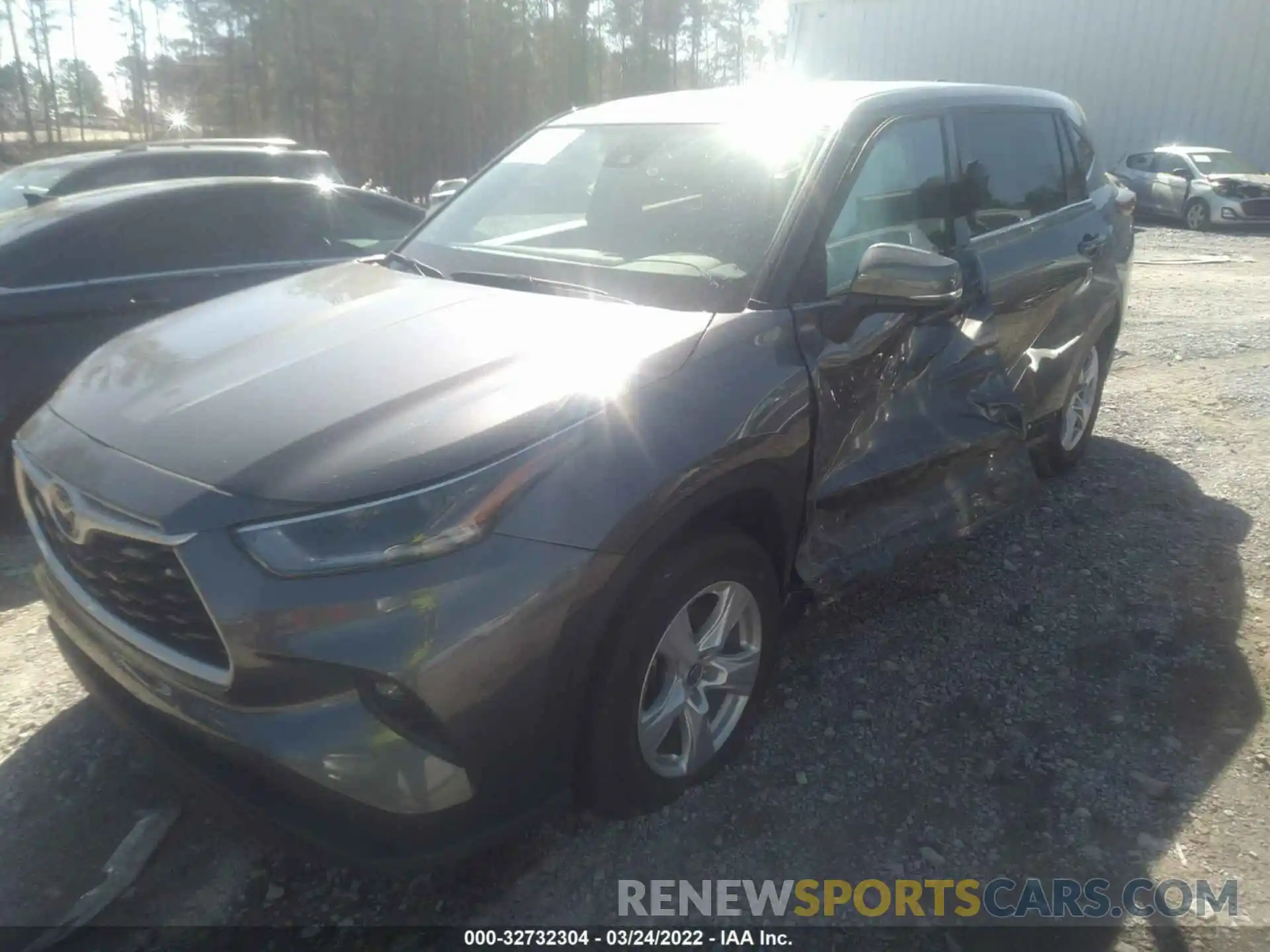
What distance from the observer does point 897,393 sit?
3.25 meters

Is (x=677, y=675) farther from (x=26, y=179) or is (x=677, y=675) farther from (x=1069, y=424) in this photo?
(x=26, y=179)

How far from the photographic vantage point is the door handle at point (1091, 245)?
15.0 ft

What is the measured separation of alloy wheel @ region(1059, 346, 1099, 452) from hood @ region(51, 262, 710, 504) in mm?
2982

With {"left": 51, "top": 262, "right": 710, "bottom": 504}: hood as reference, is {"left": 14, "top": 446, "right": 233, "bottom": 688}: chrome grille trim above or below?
below

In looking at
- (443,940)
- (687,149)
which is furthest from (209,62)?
(443,940)

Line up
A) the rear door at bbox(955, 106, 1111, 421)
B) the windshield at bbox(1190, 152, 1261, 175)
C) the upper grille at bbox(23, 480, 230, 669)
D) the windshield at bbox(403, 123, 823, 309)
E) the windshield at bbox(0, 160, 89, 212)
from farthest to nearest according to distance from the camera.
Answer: the windshield at bbox(1190, 152, 1261, 175), the windshield at bbox(0, 160, 89, 212), the rear door at bbox(955, 106, 1111, 421), the windshield at bbox(403, 123, 823, 309), the upper grille at bbox(23, 480, 230, 669)

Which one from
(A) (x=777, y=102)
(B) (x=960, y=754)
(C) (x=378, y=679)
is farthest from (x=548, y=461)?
(A) (x=777, y=102)

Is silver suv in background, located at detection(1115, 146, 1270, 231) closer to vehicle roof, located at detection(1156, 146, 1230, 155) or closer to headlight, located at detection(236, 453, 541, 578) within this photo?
vehicle roof, located at detection(1156, 146, 1230, 155)

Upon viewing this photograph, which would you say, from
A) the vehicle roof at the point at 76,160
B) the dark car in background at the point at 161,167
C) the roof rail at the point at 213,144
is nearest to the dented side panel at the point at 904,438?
the dark car in background at the point at 161,167

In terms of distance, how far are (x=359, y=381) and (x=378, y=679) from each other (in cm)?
81

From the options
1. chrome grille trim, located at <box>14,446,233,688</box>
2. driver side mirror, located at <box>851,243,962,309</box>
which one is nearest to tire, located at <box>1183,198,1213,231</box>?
driver side mirror, located at <box>851,243,962,309</box>

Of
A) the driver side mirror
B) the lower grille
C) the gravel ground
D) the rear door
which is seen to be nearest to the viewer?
the gravel ground

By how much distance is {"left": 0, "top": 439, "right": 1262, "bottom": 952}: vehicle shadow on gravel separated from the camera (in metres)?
2.48

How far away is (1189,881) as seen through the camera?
2.54 metres
